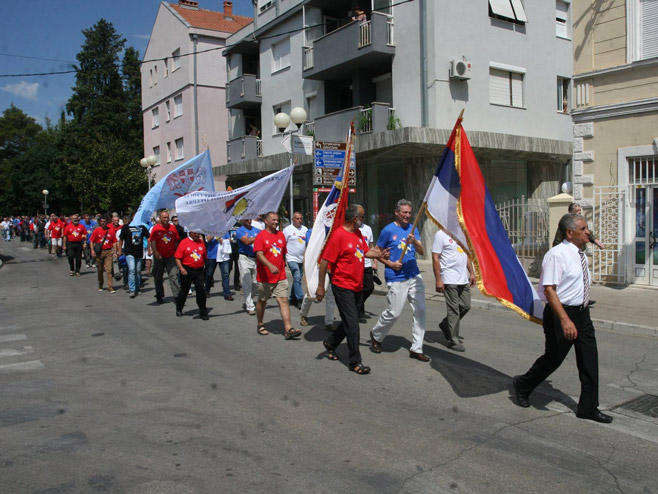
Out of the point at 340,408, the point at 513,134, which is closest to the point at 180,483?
the point at 340,408

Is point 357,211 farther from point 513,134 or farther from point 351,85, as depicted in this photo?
point 351,85

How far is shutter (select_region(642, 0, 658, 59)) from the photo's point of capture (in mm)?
11734

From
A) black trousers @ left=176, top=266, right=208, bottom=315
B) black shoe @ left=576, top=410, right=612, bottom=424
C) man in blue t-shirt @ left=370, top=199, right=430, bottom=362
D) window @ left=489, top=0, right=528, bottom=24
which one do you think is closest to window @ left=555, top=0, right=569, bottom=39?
window @ left=489, top=0, right=528, bottom=24

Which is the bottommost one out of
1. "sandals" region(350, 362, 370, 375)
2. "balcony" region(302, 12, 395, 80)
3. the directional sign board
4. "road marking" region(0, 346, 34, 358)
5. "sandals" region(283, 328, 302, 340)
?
"road marking" region(0, 346, 34, 358)

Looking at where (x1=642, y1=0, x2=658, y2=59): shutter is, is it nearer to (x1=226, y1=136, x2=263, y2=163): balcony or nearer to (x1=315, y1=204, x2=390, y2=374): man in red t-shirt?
(x1=315, y1=204, x2=390, y2=374): man in red t-shirt

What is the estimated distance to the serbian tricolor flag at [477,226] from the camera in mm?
5258

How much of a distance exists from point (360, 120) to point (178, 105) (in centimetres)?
1905

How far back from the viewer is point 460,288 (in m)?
7.39

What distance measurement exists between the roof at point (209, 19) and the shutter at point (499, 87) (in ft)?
61.4

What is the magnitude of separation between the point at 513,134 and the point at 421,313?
16.2 meters

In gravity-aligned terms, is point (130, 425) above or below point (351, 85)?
below

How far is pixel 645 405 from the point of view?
518cm

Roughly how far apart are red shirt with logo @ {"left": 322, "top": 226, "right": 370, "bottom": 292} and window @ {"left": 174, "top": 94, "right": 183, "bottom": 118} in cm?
3096

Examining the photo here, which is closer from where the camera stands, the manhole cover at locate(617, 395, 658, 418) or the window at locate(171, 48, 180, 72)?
the manhole cover at locate(617, 395, 658, 418)
